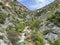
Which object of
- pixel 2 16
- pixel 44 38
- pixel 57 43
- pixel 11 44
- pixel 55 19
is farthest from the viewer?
pixel 2 16

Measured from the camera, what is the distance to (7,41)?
42.5 metres

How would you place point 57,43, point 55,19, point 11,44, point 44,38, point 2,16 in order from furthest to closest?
point 2,16, point 55,19, point 44,38, point 11,44, point 57,43

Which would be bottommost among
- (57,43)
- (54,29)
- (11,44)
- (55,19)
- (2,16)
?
(57,43)

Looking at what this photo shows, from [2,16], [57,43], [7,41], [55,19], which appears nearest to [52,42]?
[57,43]

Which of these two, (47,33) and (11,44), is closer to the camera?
(11,44)

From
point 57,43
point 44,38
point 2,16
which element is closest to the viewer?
point 57,43

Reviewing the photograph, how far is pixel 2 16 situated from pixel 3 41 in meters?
25.5

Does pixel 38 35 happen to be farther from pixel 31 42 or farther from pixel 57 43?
pixel 57 43

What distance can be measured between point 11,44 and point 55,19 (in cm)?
1472

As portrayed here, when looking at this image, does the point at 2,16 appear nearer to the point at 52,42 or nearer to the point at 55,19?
the point at 55,19

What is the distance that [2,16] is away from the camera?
215 feet

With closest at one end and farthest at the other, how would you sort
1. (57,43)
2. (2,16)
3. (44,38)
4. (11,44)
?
(57,43)
(11,44)
(44,38)
(2,16)

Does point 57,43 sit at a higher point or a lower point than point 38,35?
lower

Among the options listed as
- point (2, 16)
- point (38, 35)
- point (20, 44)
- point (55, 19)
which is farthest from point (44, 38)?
point (2, 16)
